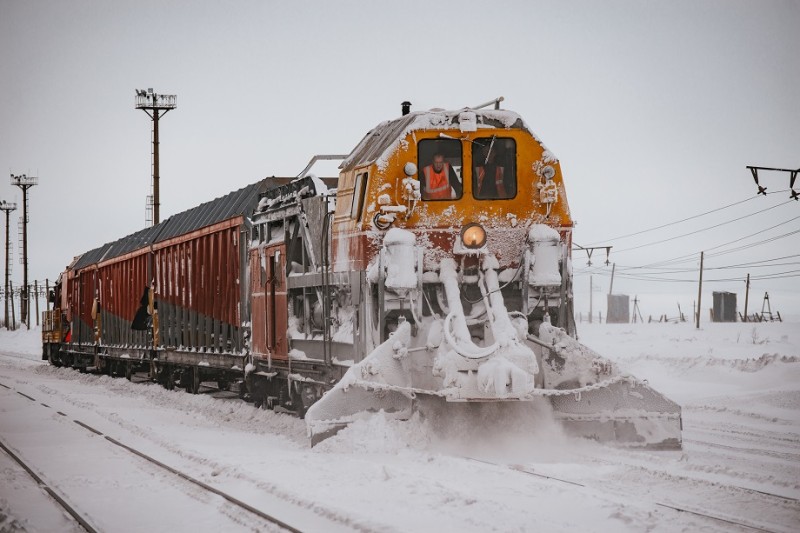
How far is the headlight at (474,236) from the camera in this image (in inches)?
414

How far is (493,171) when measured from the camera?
11086 mm

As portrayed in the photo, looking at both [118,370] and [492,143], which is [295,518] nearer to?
[492,143]

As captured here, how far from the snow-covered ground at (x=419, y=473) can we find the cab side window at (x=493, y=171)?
8.43 ft

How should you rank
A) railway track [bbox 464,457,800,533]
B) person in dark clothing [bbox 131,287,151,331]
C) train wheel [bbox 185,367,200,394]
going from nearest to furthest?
railway track [bbox 464,457,800,533], train wheel [bbox 185,367,200,394], person in dark clothing [bbox 131,287,151,331]

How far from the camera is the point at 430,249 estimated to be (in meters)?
10.7

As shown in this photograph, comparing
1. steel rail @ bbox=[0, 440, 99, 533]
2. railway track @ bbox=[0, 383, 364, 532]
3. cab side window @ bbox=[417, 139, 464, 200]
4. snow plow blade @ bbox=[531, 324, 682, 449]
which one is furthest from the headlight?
steel rail @ bbox=[0, 440, 99, 533]

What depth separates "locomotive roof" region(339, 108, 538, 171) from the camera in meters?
10.9

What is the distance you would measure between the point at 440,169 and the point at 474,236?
3.28ft

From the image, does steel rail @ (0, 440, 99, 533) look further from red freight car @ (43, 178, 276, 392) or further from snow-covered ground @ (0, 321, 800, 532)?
red freight car @ (43, 178, 276, 392)

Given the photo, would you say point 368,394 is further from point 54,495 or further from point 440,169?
point 54,495

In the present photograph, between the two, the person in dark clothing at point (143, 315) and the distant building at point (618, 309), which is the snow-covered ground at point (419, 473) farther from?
the distant building at point (618, 309)

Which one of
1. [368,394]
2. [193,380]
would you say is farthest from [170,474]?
[193,380]

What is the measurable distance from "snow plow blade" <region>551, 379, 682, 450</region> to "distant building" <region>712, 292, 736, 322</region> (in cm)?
5519

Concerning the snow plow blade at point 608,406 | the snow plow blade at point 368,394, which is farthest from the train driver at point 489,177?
the snow plow blade at point 368,394
